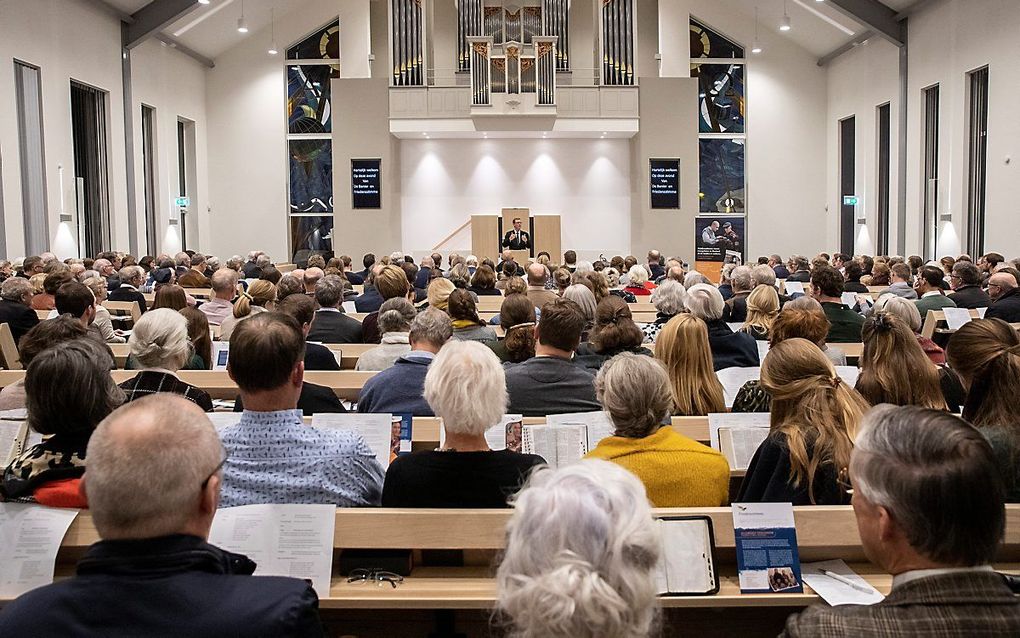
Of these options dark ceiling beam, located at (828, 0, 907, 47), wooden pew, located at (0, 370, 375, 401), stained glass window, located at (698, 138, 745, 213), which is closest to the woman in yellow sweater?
wooden pew, located at (0, 370, 375, 401)

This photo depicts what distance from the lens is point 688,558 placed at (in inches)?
101

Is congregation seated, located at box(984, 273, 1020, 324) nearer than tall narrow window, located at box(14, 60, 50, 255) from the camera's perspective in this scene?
Yes

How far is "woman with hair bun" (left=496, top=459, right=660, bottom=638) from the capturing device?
1439 millimetres

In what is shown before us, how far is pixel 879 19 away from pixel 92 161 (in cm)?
1354

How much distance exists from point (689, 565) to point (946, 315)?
19.6 ft

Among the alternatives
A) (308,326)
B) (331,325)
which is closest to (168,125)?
(331,325)

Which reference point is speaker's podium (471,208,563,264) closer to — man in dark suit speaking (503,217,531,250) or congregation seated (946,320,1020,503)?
man in dark suit speaking (503,217,531,250)

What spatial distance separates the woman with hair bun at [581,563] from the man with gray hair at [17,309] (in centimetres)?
668

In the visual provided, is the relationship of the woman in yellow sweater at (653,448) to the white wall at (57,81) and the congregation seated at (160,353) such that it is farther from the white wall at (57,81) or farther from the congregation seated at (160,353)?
the white wall at (57,81)

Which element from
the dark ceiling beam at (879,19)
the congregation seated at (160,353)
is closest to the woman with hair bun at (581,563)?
the congregation seated at (160,353)

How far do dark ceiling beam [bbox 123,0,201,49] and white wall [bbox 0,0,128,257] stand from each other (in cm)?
23

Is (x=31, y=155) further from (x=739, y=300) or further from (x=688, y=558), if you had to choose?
(x=688, y=558)

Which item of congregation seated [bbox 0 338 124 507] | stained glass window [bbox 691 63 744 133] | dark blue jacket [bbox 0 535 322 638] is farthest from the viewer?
stained glass window [bbox 691 63 744 133]

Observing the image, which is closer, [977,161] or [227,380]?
[227,380]
